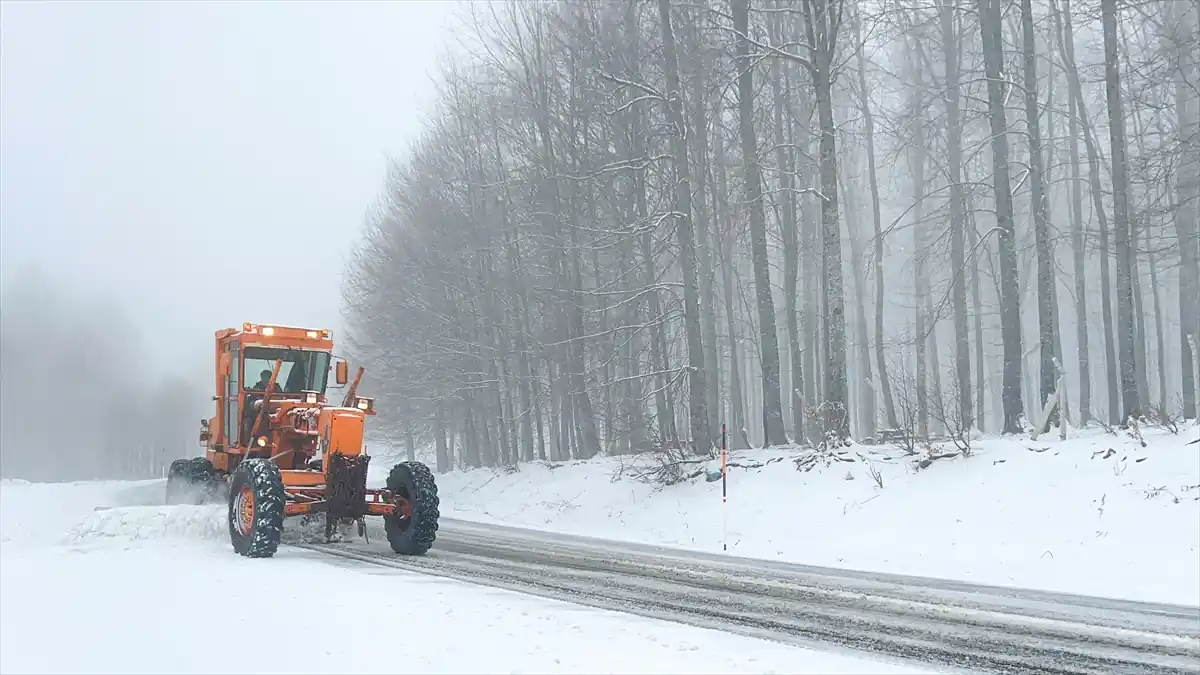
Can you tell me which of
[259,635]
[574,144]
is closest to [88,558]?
[259,635]

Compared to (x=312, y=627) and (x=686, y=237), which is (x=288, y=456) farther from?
(x=686, y=237)

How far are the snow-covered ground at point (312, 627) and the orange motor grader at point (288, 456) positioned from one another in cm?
103

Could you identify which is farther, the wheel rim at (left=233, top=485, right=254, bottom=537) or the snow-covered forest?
the snow-covered forest

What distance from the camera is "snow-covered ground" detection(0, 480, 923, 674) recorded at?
6.23m

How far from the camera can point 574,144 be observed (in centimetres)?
2325

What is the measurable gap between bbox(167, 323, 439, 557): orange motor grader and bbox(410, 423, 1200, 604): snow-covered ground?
15.2 feet

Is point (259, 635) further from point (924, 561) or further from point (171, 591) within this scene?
point (924, 561)

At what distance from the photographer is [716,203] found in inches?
923

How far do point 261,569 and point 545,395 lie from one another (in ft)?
58.0

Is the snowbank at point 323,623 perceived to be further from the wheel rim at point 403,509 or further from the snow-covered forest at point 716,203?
the snow-covered forest at point 716,203

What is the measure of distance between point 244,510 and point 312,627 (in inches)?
225

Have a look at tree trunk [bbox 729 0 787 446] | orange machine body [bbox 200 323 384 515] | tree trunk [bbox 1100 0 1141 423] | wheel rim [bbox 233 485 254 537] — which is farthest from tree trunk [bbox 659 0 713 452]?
wheel rim [bbox 233 485 254 537]

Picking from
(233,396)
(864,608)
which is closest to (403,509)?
(233,396)

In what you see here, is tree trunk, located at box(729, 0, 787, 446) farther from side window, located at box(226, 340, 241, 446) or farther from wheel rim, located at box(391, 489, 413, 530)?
side window, located at box(226, 340, 241, 446)
